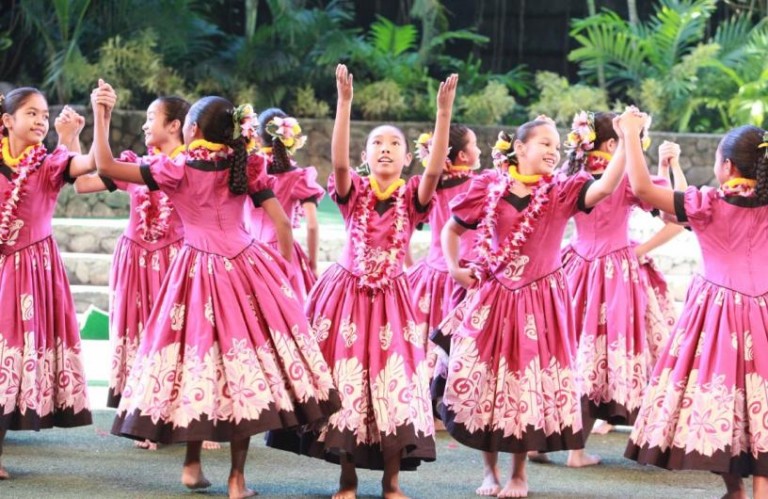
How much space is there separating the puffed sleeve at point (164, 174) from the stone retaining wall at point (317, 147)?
7.09 m

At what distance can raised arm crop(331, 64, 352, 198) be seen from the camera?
4695 millimetres

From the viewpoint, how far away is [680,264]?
9.55m

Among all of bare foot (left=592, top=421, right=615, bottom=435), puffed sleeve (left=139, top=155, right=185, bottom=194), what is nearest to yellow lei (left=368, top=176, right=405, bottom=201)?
puffed sleeve (left=139, top=155, right=185, bottom=194)

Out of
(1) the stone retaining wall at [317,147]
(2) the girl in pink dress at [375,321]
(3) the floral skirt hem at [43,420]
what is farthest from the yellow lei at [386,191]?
(1) the stone retaining wall at [317,147]

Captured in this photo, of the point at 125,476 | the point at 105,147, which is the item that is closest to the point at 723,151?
the point at 105,147

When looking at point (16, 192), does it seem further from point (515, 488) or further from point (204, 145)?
point (515, 488)

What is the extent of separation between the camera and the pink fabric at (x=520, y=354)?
4816 mm

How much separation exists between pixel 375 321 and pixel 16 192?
1480mm

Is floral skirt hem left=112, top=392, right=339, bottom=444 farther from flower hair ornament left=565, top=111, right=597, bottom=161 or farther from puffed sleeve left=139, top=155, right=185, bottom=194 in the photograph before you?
flower hair ornament left=565, top=111, right=597, bottom=161

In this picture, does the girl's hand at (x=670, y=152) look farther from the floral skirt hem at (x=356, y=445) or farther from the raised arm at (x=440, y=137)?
the floral skirt hem at (x=356, y=445)

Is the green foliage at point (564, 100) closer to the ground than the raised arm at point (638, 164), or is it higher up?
higher up

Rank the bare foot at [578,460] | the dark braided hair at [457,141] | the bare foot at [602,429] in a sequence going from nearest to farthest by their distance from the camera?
the bare foot at [578,460] < the dark braided hair at [457,141] < the bare foot at [602,429]

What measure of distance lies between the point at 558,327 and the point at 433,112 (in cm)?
894

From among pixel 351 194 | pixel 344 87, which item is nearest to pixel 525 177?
pixel 351 194
